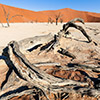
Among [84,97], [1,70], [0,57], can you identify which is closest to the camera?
[84,97]

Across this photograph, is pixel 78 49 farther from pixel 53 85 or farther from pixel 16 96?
pixel 16 96

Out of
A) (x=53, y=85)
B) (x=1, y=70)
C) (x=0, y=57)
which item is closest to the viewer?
(x=53, y=85)

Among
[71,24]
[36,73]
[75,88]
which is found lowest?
[75,88]

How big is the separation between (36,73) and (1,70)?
1522mm

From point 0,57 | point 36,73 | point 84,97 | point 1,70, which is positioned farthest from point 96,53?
point 0,57

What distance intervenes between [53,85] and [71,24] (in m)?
3.58

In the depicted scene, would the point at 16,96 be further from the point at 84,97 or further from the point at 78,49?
the point at 78,49

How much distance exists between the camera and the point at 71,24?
4.82 m

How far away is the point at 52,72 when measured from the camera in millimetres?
2779

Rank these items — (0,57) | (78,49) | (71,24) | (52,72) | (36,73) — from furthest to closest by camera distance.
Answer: (71,24) < (78,49) < (0,57) < (52,72) < (36,73)

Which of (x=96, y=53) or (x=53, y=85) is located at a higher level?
(x=53, y=85)

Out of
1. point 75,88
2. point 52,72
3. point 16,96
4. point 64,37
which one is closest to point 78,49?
point 64,37

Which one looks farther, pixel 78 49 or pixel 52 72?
pixel 78 49

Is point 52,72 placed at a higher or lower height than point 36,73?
lower
